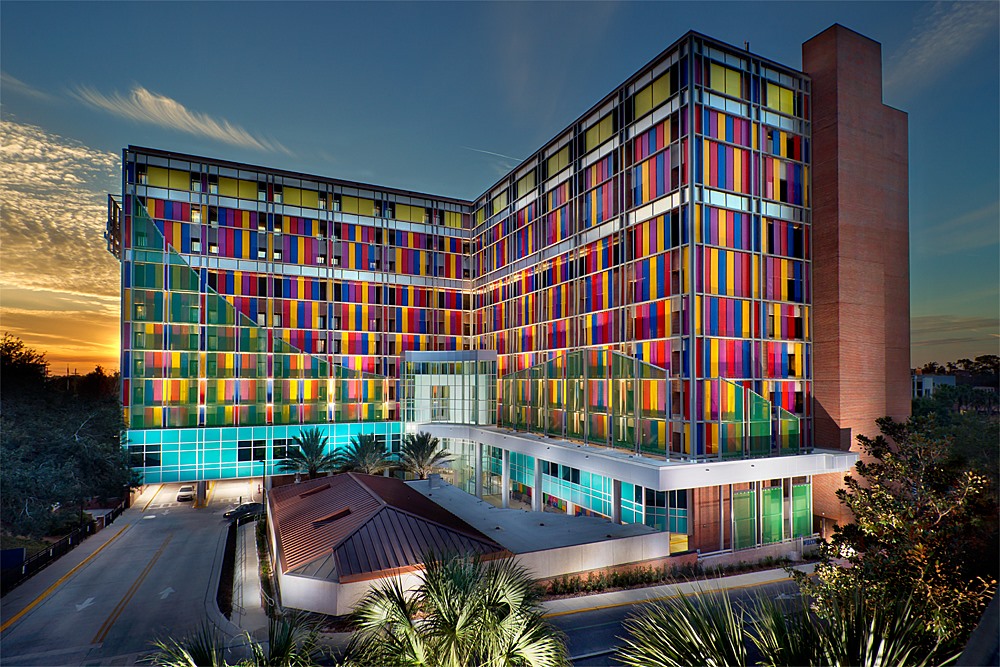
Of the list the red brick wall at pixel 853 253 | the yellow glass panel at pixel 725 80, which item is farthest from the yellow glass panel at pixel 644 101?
the red brick wall at pixel 853 253

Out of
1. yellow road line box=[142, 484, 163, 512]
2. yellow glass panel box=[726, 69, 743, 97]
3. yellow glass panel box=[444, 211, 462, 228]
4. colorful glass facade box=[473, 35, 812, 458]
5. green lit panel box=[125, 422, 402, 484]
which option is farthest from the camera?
yellow glass panel box=[444, 211, 462, 228]

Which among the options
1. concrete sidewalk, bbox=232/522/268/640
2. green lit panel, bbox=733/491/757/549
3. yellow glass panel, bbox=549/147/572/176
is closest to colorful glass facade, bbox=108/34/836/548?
green lit panel, bbox=733/491/757/549

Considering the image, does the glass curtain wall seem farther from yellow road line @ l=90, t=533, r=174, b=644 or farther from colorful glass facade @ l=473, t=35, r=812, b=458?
yellow road line @ l=90, t=533, r=174, b=644

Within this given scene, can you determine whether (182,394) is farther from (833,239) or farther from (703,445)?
(833,239)

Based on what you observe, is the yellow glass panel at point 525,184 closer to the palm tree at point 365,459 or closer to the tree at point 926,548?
the palm tree at point 365,459

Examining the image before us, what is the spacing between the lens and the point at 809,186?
37.5m

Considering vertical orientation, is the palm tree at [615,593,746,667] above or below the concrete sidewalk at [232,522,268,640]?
above

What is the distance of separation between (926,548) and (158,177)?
58546 millimetres

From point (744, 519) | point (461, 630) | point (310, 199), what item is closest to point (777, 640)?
point (461, 630)

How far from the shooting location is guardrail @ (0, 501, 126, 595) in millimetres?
26656

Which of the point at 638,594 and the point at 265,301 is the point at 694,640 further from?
the point at 265,301

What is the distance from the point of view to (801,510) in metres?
34.2

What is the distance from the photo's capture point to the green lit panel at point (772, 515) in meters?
33.2

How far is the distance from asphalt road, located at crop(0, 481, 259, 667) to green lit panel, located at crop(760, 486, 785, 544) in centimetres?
2792
